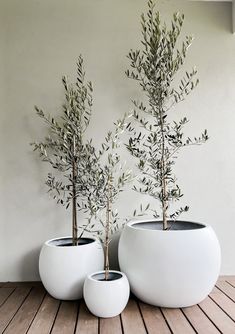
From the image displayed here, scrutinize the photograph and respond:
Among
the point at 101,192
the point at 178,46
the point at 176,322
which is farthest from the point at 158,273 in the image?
the point at 178,46

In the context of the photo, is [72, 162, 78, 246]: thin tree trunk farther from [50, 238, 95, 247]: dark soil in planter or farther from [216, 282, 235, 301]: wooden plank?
[216, 282, 235, 301]: wooden plank

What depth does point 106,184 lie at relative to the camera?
2.21 m

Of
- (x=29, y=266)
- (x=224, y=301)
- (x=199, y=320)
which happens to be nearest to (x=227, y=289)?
(x=224, y=301)

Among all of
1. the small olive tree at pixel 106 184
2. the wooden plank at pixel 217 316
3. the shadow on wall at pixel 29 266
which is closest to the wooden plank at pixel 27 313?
the shadow on wall at pixel 29 266

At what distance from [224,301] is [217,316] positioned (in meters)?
0.26

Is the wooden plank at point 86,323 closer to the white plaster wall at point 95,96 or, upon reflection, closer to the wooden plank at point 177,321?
the wooden plank at point 177,321

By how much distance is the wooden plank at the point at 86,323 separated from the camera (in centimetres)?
177

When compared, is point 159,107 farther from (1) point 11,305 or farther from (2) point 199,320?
(1) point 11,305

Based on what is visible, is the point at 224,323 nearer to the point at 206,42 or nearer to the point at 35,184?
the point at 35,184

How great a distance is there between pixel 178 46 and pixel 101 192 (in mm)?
1366

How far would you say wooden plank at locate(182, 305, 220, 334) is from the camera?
1.76m

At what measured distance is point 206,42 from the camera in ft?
8.61

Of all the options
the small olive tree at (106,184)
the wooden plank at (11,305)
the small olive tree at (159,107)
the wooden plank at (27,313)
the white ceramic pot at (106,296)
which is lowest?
the wooden plank at (27,313)

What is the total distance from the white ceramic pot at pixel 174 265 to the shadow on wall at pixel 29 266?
0.90 meters
